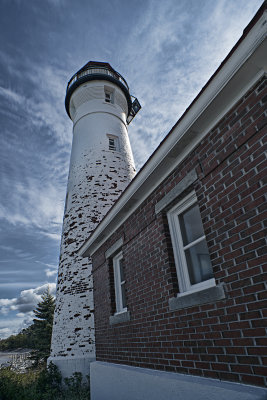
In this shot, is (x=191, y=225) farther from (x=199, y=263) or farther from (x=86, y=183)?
(x=86, y=183)

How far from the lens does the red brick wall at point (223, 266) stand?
3.01 meters

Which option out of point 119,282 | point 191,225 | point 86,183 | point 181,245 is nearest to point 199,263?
point 181,245

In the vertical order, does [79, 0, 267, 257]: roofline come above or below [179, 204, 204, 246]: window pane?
above

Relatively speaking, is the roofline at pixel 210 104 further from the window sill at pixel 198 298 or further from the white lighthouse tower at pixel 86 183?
the white lighthouse tower at pixel 86 183

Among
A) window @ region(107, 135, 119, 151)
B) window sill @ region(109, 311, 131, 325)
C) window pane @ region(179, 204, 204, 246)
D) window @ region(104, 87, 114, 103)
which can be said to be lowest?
window sill @ region(109, 311, 131, 325)

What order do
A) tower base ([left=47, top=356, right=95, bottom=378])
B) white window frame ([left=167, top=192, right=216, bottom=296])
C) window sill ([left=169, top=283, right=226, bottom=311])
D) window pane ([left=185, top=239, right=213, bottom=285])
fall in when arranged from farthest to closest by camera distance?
1. tower base ([left=47, top=356, right=95, bottom=378])
2. white window frame ([left=167, top=192, right=216, bottom=296])
3. window pane ([left=185, top=239, right=213, bottom=285])
4. window sill ([left=169, top=283, right=226, bottom=311])

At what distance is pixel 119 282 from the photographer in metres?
7.14

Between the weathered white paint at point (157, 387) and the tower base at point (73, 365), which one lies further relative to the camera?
the tower base at point (73, 365)

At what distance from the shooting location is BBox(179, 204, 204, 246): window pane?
4.33m

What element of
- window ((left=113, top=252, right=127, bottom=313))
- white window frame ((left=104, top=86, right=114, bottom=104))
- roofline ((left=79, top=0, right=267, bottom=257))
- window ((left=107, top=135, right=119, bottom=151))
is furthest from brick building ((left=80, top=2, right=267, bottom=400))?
white window frame ((left=104, top=86, right=114, bottom=104))

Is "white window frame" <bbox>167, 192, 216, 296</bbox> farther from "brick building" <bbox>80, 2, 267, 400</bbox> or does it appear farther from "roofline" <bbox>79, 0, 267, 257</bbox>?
"roofline" <bbox>79, 0, 267, 257</bbox>

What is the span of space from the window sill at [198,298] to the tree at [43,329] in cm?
2206

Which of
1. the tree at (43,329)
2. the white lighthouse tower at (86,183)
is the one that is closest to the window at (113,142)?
the white lighthouse tower at (86,183)

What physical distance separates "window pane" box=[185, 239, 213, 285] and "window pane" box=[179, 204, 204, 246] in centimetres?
16
